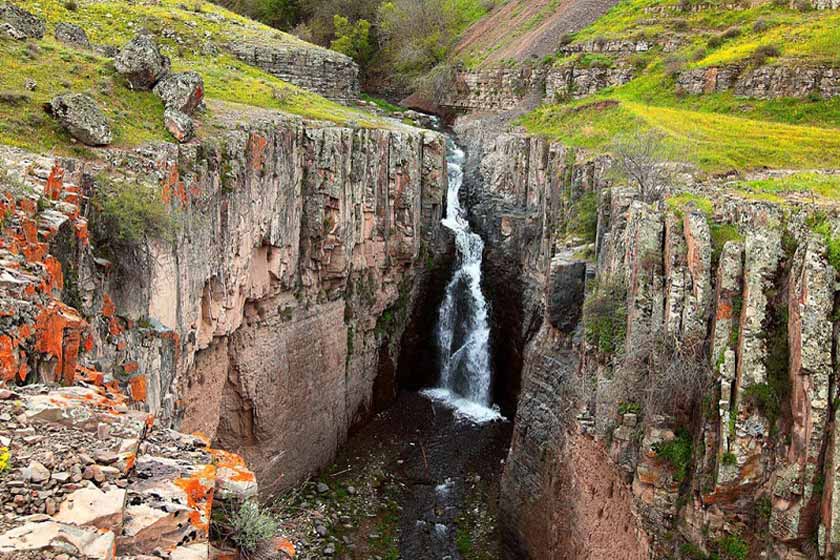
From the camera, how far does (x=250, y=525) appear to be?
6.58m

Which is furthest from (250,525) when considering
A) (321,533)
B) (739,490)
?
(321,533)

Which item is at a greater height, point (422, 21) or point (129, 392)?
point (422, 21)

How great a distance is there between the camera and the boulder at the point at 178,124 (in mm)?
17672

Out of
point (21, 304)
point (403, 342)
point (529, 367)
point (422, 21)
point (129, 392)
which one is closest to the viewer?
point (21, 304)

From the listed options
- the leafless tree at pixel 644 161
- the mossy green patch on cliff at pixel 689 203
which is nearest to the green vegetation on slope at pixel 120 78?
the leafless tree at pixel 644 161

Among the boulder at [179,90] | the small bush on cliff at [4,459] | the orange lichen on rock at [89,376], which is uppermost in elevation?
the boulder at [179,90]

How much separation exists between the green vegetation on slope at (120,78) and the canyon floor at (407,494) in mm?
10154

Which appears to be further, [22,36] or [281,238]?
[281,238]

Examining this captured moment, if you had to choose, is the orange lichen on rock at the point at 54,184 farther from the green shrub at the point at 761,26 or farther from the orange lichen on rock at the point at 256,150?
the green shrub at the point at 761,26

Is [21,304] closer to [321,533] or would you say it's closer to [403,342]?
[321,533]

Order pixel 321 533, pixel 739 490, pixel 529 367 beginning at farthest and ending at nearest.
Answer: pixel 529 367
pixel 321 533
pixel 739 490

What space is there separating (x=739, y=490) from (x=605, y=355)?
4.74 m

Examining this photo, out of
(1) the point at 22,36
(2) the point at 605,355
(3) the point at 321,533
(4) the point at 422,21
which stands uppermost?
(4) the point at 422,21

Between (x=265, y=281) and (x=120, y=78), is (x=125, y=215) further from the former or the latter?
(x=265, y=281)
